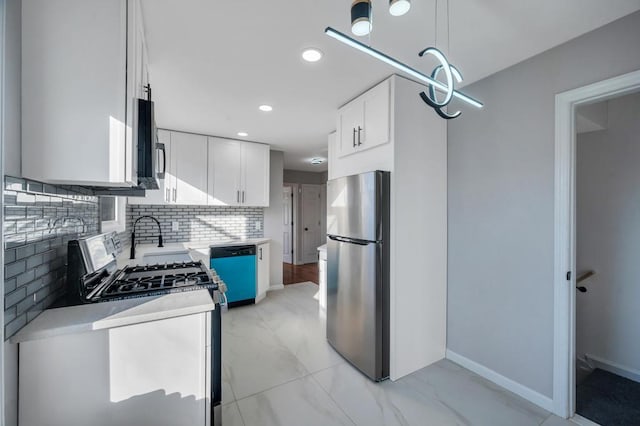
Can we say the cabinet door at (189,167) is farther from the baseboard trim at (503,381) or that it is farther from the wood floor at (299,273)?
the baseboard trim at (503,381)

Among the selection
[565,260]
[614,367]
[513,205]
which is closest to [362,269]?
[513,205]

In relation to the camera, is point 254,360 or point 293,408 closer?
point 293,408

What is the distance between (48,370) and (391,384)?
2082 millimetres

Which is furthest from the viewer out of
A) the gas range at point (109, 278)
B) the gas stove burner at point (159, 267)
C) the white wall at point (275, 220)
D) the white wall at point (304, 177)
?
the white wall at point (304, 177)

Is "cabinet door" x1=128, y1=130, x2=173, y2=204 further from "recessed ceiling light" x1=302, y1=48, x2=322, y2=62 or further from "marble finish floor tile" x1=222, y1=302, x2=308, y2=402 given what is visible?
"recessed ceiling light" x1=302, y1=48, x2=322, y2=62

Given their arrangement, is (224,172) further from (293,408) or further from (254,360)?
(293,408)

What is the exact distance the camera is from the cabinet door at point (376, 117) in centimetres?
218

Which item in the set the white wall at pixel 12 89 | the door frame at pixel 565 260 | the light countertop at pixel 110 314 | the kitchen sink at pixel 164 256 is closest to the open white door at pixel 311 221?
the kitchen sink at pixel 164 256

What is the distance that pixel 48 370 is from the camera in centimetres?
103

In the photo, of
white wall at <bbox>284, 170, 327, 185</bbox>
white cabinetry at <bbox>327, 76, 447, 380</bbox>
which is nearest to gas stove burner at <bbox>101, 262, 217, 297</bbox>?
white cabinetry at <bbox>327, 76, 447, 380</bbox>

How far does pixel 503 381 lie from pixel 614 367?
3.48 feet

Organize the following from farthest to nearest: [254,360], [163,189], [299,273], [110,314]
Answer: [299,273] → [163,189] → [254,360] → [110,314]

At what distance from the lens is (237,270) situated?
A: 12.3 ft

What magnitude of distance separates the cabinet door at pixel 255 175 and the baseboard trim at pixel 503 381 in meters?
3.19
